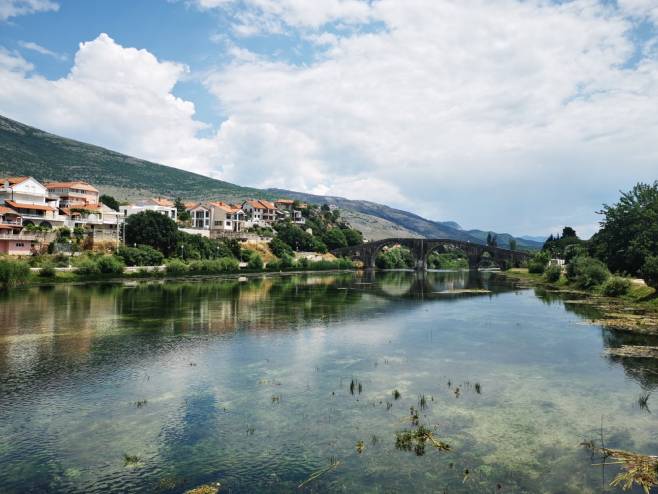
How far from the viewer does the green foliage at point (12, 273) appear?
69312 mm

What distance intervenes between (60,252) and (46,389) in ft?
245

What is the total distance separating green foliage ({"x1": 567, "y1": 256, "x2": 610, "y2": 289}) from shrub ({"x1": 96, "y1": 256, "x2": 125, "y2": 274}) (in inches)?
3076

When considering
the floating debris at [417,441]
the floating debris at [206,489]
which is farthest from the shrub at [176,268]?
the floating debris at [206,489]

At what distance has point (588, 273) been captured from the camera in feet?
259

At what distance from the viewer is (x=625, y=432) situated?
19.8 metres

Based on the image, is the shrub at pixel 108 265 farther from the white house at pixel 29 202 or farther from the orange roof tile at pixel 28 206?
the orange roof tile at pixel 28 206

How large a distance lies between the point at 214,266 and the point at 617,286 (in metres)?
73.2

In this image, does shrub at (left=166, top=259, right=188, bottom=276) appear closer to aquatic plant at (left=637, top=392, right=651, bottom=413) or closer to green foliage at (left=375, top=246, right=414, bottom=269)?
aquatic plant at (left=637, top=392, right=651, bottom=413)

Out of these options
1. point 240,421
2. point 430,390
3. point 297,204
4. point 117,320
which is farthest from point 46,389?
point 297,204

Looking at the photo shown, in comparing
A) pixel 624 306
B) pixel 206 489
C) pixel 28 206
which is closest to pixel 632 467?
pixel 206 489

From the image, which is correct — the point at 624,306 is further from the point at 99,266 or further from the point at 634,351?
the point at 99,266

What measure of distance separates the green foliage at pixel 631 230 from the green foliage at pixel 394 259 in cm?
9146

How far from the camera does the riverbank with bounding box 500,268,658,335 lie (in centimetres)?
4375

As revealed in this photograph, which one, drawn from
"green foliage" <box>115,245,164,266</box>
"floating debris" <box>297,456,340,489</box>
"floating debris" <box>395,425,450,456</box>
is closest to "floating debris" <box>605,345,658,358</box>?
"floating debris" <box>395,425,450,456</box>
